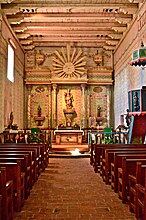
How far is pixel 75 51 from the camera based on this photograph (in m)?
19.3

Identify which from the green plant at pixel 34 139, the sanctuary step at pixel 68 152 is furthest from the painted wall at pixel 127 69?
the green plant at pixel 34 139

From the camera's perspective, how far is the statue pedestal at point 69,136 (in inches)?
640

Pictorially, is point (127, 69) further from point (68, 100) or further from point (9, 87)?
point (9, 87)

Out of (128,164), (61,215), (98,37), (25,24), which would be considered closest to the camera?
(61,215)

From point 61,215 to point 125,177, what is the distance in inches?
46.8

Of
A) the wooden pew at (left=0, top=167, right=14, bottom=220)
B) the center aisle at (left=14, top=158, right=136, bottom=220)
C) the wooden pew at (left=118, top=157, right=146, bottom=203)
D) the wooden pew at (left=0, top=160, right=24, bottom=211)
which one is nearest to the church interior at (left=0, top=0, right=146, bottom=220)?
the center aisle at (left=14, top=158, right=136, bottom=220)

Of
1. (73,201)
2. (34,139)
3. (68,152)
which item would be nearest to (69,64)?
(68,152)

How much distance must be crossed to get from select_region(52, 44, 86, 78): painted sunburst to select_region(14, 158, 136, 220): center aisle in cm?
1219

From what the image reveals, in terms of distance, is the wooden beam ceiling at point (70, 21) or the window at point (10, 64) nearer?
the wooden beam ceiling at point (70, 21)

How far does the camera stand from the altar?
16.2m

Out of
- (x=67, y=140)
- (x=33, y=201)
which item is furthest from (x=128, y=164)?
(x=67, y=140)

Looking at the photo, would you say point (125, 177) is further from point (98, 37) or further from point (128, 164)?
point (98, 37)

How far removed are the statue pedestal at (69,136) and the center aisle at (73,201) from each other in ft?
29.6

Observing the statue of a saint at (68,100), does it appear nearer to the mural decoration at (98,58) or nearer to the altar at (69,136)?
the mural decoration at (98,58)
